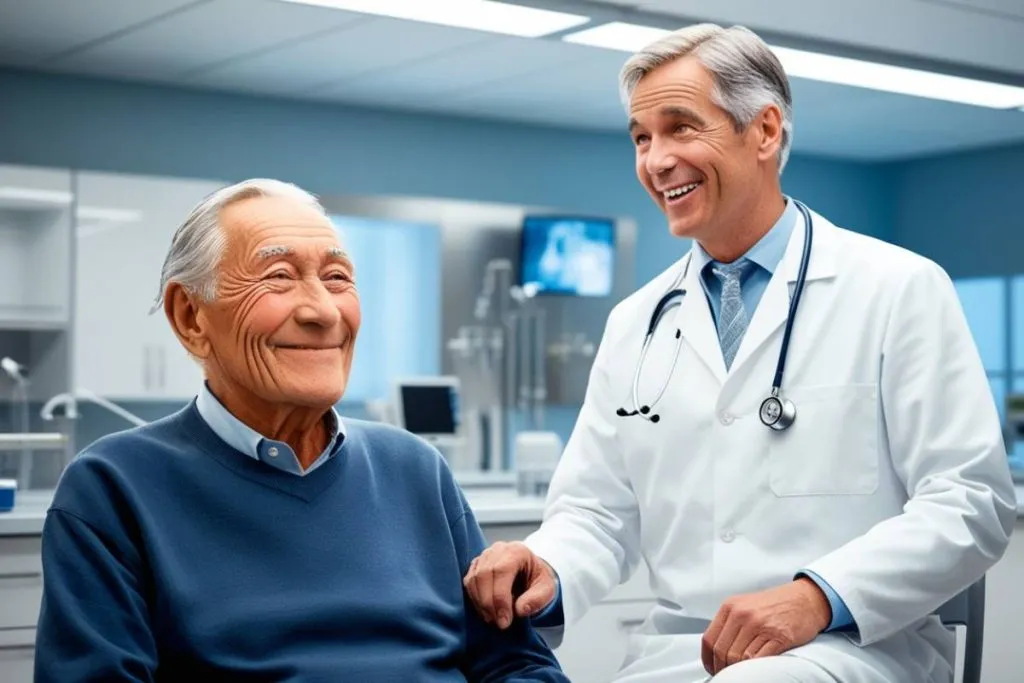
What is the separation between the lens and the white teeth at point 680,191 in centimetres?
199

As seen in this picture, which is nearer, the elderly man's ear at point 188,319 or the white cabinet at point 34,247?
the elderly man's ear at point 188,319

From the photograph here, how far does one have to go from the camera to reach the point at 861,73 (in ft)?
16.0

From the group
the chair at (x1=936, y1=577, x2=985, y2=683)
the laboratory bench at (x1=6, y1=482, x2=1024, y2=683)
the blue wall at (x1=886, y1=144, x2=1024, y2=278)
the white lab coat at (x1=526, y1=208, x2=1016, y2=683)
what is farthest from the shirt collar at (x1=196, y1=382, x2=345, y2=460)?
the blue wall at (x1=886, y1=144, x2=1024, y2=278)

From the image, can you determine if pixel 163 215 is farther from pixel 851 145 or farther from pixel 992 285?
pixel 992 285

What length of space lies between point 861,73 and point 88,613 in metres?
4.03

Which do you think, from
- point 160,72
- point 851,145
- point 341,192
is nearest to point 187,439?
point 160,72

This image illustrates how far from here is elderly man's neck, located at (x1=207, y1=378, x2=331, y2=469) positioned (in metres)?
1.62

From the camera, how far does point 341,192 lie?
245 inches

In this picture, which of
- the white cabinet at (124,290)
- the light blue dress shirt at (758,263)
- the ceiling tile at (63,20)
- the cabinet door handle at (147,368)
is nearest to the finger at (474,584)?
the light blue dress shirt at (758,263)

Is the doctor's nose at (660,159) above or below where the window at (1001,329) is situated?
above

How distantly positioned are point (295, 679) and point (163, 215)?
4126 mm

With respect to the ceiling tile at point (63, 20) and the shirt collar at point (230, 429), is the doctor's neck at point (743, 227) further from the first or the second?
the ceiling tile at point (63, 20)

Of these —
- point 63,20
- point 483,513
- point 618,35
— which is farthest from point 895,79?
point 63,20

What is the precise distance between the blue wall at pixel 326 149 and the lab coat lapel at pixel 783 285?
4.20 metres
